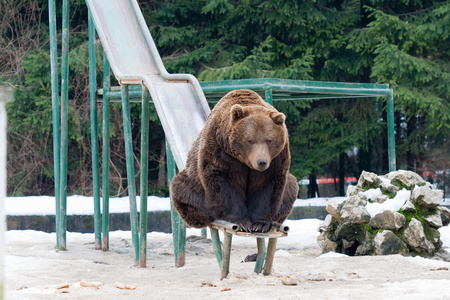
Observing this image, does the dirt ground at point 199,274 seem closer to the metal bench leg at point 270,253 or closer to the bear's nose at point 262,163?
the metal bench leg at point 270,253

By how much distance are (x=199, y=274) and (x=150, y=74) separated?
2.10 meters

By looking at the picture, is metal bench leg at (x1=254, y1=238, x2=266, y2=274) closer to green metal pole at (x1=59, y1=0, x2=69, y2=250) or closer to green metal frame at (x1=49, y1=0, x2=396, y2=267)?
green metal frame at (x1=49, y1=0, x2=396, y2=267)

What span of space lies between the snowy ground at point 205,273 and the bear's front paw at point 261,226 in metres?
0.33

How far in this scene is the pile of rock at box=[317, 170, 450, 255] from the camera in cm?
562

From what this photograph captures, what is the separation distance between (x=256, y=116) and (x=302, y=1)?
807 cm

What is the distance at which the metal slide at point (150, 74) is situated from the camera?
4.78 metres

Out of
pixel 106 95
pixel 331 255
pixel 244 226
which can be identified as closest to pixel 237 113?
pixel 244 226

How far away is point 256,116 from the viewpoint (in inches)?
134

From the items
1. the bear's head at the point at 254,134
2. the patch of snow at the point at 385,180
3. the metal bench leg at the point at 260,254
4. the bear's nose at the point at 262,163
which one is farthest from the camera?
the patch of snow at the point at 385,180

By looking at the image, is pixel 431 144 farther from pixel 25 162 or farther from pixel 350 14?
pixel 25 162

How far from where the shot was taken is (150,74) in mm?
5793

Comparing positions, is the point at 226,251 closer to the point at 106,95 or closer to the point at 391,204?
the point at 391,204

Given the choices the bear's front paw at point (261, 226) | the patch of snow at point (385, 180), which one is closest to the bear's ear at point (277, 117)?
the bear's front paw at point (261, 226)

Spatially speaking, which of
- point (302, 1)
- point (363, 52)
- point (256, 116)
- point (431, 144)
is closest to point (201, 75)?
point (302, 1)
